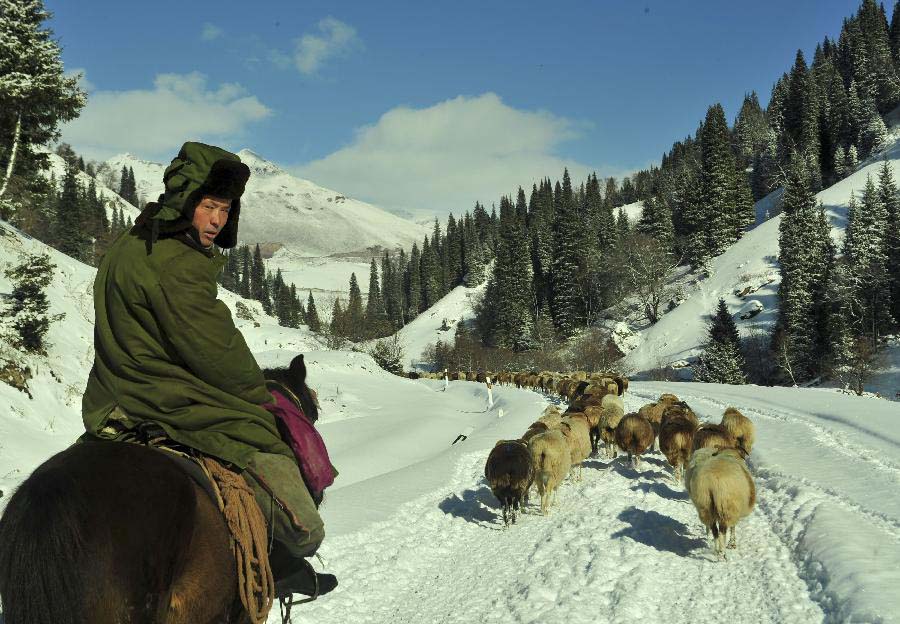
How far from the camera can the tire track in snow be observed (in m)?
6.19

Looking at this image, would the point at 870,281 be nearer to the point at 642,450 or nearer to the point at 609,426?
the point at 609,426

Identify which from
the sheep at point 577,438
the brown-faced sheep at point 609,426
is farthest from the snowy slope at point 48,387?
the brown-faced sheep at point 609,426

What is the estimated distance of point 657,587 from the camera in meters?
6.60

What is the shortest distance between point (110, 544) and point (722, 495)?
22.7ft

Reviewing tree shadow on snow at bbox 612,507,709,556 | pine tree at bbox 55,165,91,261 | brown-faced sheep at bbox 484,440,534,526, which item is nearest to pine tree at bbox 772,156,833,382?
tree shadow on snow at bbox 612,507,709,556

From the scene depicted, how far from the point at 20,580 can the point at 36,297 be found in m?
18.9

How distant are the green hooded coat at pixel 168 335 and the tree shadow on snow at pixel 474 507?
26.0ft

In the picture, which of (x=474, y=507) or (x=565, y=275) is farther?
(x=565, y=275)

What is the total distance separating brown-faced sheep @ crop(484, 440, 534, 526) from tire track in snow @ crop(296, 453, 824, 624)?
376mm

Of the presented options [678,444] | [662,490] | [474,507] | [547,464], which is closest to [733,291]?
[678,444]

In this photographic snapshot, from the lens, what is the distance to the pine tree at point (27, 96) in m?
20.3

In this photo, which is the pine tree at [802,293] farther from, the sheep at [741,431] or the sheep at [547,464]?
the sheep at [547,464]

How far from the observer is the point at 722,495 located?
23.4 feet

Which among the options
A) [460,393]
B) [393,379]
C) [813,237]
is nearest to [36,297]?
[393,379]
